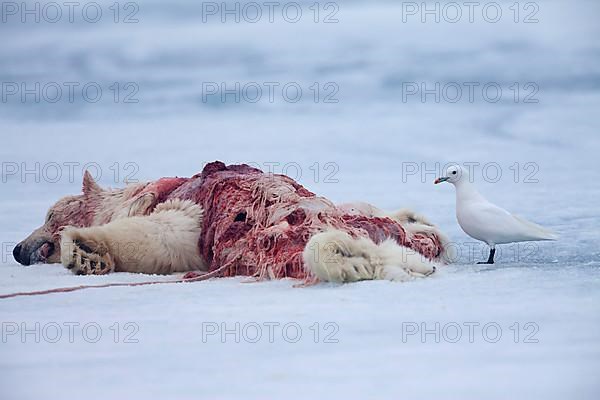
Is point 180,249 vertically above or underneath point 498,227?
underneath

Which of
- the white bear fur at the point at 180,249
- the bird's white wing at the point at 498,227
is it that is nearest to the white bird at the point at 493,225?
the bird's white wing at the point at 498,227

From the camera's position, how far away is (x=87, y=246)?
18.2 ft

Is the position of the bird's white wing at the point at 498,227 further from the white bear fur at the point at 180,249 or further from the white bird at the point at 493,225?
the white bear fur at the point at 180,249

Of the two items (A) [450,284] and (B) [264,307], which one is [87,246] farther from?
(A) [450,284]

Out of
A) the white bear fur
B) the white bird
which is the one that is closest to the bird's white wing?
the white bird

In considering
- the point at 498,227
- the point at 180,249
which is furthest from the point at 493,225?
the point at 180,249

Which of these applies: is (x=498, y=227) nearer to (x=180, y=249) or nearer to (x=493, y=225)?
(x=493, y=225)

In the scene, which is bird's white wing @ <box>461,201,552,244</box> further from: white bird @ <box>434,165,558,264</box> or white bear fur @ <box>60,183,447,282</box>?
white bear fur @ <box>60,183,447,282</box>

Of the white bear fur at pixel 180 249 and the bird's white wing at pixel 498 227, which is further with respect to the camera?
the bird's white wing at pixel 498 227

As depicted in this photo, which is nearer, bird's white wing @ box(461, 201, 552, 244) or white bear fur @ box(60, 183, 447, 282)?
white bear fur @ box(60, 183, 447, 282)

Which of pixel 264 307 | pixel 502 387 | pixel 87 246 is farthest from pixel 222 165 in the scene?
pixel 502 387

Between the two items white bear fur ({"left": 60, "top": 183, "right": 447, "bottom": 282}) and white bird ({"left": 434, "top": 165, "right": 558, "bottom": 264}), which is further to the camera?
white bird ({"left": 434, "top": 165, "right": 558, "bottom": 264})

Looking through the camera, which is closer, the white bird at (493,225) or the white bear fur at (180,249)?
the white bear fur at (180,249)

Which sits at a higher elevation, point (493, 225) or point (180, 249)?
point (493, 225)
